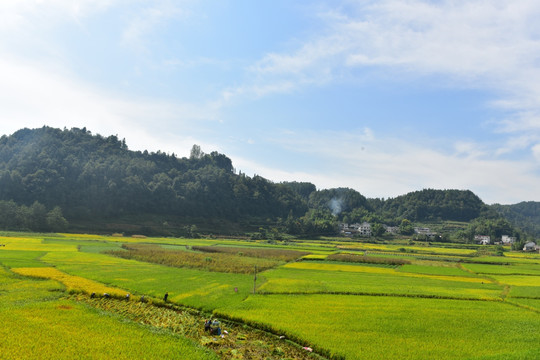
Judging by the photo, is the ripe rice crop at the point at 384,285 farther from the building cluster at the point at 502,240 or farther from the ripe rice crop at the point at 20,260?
the building cluster at the point at 502,240

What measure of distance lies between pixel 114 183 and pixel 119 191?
3326 millimetres

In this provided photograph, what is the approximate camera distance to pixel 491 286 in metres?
34.3

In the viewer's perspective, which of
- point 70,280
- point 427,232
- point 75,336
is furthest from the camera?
point 427,232

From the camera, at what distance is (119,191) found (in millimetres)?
120125

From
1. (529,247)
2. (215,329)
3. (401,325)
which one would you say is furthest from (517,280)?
(529,247)

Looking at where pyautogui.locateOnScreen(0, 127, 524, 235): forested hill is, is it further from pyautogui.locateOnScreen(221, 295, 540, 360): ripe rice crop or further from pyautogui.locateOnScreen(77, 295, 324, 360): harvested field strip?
pyautogui.locateOnScreen(221, 295, 540, 360): ripe rice crop

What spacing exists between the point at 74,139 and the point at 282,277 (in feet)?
474

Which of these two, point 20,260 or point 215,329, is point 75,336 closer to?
point 215,329

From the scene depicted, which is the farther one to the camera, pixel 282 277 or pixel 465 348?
pixel 282 277

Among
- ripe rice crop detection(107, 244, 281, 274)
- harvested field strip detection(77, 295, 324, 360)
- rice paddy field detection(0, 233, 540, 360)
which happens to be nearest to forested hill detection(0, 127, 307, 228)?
ripe rice crop detection(107, 244, 281, 274)

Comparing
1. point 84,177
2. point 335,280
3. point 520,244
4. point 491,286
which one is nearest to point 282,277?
point 335,280

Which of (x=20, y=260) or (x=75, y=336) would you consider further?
(x=20, y=260)

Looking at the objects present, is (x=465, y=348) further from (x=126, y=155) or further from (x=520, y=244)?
(x=126, y=155)

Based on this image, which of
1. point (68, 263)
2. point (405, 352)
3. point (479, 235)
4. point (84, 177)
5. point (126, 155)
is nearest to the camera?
point (405, 352)
